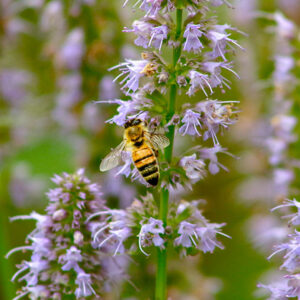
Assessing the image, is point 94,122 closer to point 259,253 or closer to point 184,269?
point 184,269

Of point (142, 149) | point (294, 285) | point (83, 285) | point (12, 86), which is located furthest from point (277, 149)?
point (12, 86)

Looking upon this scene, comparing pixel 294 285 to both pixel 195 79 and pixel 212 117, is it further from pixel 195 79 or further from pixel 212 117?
pixel 195 79

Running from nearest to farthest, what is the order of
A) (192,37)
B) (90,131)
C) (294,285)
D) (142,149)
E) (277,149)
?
1. (294,285)
2. (192,37)
3. (142,149)
4. (277,149)
5. (90,131)

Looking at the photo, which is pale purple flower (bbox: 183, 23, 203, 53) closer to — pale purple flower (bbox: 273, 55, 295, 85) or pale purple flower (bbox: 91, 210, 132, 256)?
pale purple flower (bbox: 91, 210, 132, 256)

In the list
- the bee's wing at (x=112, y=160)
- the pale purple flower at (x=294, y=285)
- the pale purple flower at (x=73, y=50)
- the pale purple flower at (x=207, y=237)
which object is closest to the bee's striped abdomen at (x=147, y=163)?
the bee's wing at (x=112, y=160)

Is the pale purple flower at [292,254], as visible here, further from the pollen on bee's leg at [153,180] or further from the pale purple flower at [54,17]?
the pale purple flower at [54,17]

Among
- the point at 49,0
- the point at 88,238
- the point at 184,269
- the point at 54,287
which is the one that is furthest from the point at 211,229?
the point at 49,0
